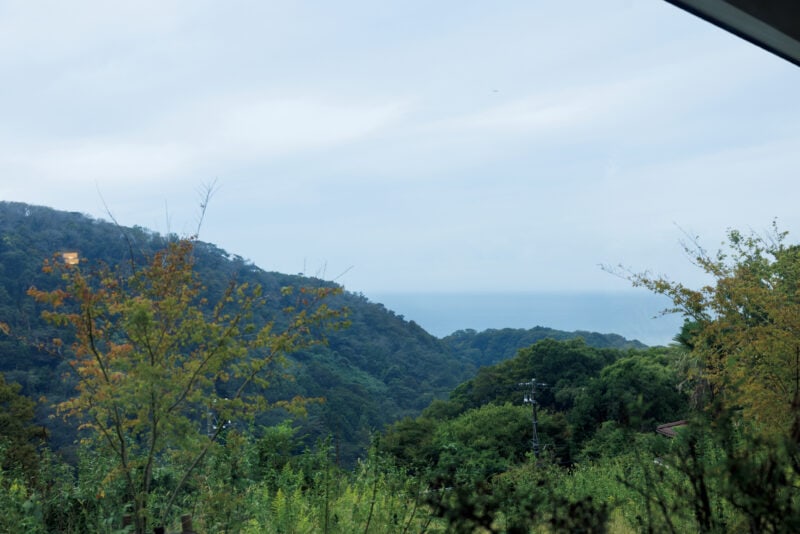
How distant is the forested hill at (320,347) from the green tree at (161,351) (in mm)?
4694

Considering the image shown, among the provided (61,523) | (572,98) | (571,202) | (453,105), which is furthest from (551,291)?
(61,523)

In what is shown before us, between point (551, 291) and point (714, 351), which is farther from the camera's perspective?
point (551, 291)

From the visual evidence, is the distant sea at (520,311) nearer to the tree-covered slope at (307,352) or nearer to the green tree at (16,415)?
the tree-covered slope at (307,352)

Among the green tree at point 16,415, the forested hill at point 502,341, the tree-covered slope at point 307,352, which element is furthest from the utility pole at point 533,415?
the green tree at point 16,415

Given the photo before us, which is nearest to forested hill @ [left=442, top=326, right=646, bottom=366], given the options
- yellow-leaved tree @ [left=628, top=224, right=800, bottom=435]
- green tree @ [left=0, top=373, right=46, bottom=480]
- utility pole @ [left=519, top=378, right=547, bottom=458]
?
utility pole @ [left=519, top=378, right=547, bottom=458]

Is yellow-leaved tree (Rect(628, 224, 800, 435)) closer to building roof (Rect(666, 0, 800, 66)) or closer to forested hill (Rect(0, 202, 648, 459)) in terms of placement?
building roof (Rect(666, 0, 800, 66))

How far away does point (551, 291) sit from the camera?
123 ft

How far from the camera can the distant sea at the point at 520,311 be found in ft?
71.1

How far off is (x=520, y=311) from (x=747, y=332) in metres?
27.2

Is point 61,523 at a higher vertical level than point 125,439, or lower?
lower

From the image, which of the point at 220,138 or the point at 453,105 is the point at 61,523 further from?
the point at 453,105

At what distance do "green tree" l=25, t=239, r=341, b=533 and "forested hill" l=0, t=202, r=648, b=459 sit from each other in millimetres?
4694

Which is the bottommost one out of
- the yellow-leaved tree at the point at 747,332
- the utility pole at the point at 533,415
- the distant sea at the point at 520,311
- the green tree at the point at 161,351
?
the utility pole at the point at 533,415

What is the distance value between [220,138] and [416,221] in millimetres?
9461
